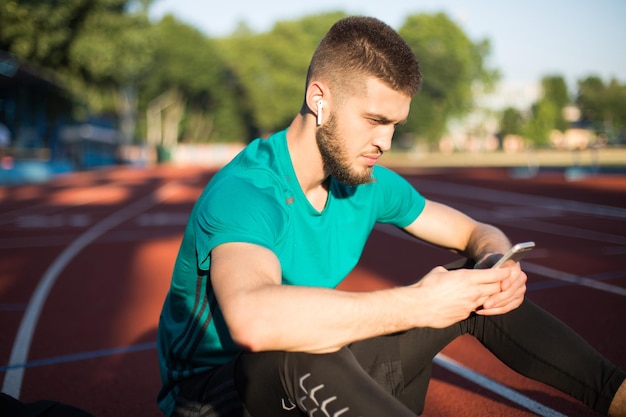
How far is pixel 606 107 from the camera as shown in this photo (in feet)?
274

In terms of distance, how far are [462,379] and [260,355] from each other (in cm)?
212

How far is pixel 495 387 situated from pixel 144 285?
4.04m

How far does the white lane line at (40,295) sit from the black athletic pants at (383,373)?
7.25 feet

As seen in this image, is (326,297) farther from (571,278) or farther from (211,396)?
(571,278)

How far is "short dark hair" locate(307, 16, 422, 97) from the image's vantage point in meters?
2.08

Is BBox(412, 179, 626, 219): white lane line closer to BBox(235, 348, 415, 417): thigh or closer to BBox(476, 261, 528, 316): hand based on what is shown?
BBox(476, 261, 528, 316): hand

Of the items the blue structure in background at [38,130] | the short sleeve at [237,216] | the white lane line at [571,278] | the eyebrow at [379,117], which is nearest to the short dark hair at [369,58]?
the eyebrow at [379,117]

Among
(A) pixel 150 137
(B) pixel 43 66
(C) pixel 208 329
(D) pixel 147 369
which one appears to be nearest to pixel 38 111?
(B) pixel 43 66

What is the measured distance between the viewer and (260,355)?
1734 mm

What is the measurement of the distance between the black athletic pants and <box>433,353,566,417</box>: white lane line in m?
0.96

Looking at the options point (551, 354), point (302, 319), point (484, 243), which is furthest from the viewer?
point (484, 243)

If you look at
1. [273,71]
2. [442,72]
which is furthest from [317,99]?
[273,71]

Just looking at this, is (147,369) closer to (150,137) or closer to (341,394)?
(341,394)

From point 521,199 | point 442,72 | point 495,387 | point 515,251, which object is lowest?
point 521,199
